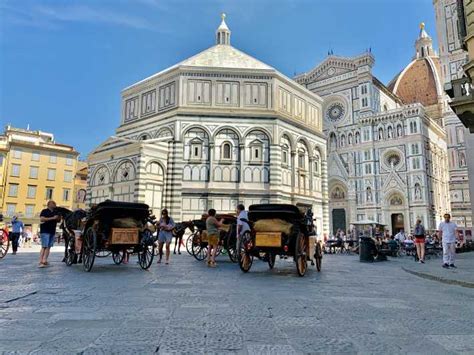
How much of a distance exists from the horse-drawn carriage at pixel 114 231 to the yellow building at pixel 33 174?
36.1 m

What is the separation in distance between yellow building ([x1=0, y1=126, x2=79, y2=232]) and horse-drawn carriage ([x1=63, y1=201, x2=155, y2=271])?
36.1 metres

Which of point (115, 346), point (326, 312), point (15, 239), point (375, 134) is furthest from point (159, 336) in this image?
point (375, 134)

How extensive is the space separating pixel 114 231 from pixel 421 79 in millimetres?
72620

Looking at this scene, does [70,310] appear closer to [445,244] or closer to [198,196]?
[445,244]

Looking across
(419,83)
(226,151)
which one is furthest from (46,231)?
(419,83)

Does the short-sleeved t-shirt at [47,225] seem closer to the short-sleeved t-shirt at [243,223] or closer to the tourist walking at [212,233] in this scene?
the tourist walking at [212,233]

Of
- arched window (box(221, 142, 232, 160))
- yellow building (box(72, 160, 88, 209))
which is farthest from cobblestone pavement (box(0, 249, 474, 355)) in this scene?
yellow building (box(72, 160, 88, 209))

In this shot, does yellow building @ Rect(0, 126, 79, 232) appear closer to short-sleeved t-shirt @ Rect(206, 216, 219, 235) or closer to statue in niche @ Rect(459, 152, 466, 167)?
short-sleeved t-shirt @ Rect(206, 216, 219, 235)

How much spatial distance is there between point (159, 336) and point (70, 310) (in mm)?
1384

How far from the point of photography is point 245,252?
7672 millimetres

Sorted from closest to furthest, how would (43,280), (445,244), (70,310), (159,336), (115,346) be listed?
(115,346), (159,336), (70,310), (43,280), (445,244)

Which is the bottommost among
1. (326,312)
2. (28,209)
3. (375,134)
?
(326,312)

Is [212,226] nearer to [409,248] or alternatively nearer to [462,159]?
[409,248]

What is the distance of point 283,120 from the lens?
26.8m
